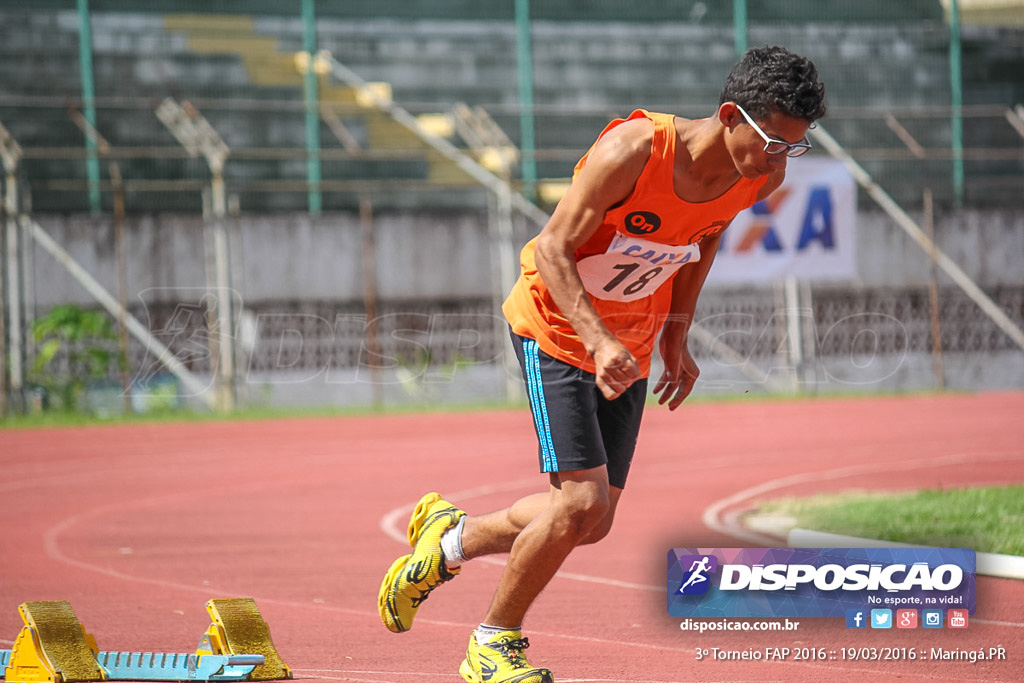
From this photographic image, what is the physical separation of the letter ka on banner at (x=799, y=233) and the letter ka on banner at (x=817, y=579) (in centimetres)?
1451

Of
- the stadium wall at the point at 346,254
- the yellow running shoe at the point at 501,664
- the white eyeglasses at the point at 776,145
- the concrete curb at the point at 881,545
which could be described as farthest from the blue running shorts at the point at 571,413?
the stadium wall at the point at 346,254

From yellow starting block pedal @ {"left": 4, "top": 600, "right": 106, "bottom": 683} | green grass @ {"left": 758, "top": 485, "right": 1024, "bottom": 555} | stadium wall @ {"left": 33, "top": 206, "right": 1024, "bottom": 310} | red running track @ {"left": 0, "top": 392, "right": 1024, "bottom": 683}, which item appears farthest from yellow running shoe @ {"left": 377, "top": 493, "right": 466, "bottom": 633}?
stadium wall @ {"left": 33, "top": 206, "right": 1024, "bottom": 310}

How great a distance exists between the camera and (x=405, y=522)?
31.1 feet

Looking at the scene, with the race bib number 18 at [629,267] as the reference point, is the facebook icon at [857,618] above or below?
below

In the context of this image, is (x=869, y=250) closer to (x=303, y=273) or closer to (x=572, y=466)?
(x=303, y=273)

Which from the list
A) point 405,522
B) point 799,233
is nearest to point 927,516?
point 405,522

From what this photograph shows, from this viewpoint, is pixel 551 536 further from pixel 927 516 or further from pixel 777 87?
pixel 927 516

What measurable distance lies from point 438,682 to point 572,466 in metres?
0.97

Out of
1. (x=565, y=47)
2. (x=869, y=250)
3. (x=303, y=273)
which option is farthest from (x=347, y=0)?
(x=869, y=250)

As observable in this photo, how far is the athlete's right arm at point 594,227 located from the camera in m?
4.39

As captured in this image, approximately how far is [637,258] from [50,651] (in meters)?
2.48

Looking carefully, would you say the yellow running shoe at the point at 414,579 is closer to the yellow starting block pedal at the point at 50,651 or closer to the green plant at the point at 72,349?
the yellow starting block pedal at the point at 50,651

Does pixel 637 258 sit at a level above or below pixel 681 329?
above

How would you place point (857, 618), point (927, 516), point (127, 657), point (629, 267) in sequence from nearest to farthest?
point (629, 267)
point (127, 657)
point (857, 618)
point (927, 516)
